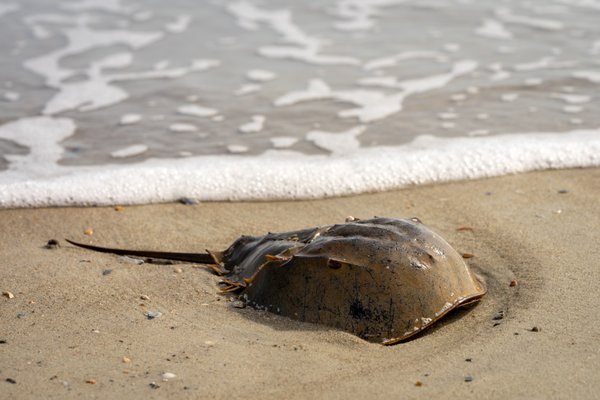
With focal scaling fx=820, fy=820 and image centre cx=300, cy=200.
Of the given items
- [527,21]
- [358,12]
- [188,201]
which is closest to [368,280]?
[188,201]

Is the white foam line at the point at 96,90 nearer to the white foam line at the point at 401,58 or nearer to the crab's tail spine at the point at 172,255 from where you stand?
the white foam line at the point at 401,58

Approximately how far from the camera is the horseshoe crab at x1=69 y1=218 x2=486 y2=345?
2.96m

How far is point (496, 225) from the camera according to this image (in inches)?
163

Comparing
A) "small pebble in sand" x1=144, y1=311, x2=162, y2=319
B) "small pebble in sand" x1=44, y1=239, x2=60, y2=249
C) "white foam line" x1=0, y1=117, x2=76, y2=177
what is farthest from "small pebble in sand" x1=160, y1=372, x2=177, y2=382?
"white foam line" x1=0, y1=117, x2=76, y2=177

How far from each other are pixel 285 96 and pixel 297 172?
1.57 meters

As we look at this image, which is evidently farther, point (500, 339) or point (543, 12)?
point (543, 12)

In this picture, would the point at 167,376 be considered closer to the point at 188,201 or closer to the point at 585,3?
the point at 188,201

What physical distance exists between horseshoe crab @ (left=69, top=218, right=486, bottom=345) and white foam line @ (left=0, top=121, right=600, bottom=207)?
1.56 m

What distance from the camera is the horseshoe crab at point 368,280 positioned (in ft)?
9.73

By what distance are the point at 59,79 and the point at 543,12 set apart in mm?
4999

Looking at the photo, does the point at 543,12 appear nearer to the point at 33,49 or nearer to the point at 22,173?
the point at 33,49

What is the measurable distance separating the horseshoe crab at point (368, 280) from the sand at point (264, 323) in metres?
0.06

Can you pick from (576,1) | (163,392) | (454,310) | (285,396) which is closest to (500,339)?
(454,310)

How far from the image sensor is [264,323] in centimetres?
313
